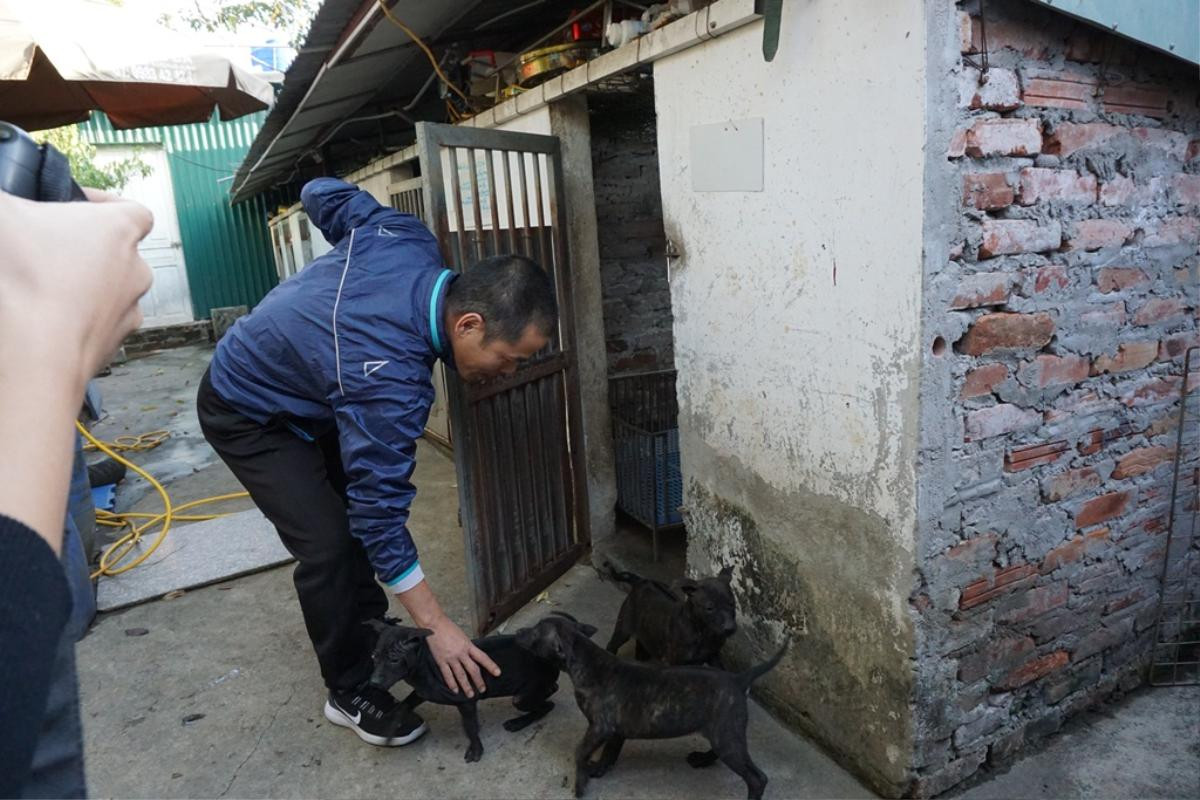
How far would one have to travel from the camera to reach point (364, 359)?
242 cm

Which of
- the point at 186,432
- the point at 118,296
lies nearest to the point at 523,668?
the point at 118,296

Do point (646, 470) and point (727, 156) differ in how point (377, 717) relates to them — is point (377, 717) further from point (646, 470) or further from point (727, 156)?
point (727, 156)

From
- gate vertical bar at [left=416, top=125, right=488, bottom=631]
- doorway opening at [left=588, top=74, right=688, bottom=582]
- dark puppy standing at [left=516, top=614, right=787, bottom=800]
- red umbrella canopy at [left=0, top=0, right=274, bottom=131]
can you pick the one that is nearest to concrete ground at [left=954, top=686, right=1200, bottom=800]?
dark puppy standing at [left=516, top=614, right=787, bottom=800]

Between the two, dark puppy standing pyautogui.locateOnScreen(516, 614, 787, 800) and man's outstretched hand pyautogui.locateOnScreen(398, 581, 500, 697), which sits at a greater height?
man's outstretched hand pyautogui.locateOnScreen(398, 581, 500, 697)

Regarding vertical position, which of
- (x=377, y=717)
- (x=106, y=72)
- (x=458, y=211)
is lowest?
(x=377, y=717)

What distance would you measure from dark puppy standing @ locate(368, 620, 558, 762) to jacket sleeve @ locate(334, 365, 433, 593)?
34 cm

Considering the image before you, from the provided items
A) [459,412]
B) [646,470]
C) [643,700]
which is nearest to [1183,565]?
[643,700]

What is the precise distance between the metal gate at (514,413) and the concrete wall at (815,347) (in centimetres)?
85

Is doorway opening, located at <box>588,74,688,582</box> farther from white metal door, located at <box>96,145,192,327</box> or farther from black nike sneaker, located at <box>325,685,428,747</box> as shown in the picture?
white metal door, located at <box>96,145,192,327</box>

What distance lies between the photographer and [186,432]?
796 centimetres

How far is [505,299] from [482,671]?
4.36 ft

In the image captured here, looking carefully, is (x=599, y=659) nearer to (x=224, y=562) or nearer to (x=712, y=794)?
(x=712, y=794)

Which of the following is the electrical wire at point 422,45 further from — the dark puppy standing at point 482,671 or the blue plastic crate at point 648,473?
the dark puppy standing at point 482,671

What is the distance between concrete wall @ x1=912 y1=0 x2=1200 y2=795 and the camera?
7.00ft
